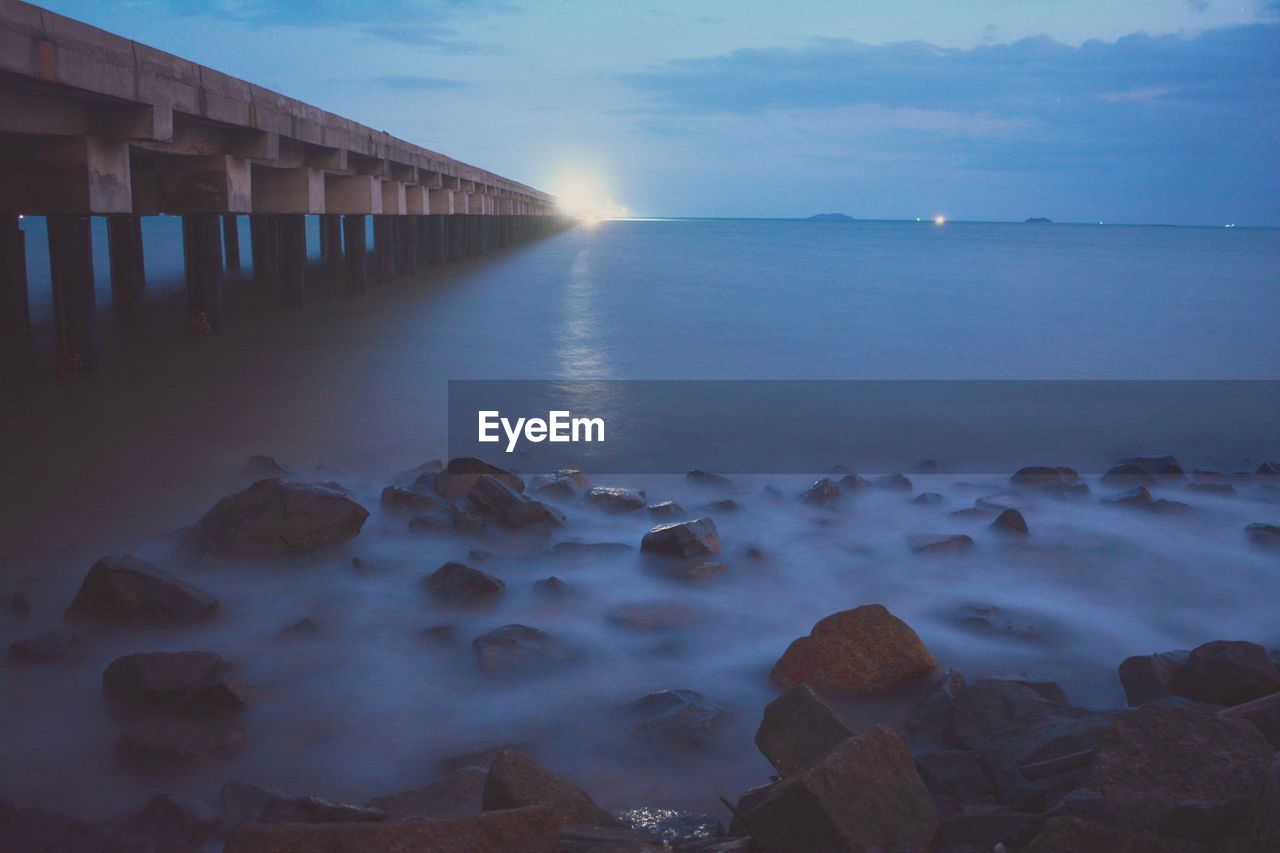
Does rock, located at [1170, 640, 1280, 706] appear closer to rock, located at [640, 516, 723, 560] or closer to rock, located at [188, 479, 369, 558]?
rock, located at [640, 516, 723, 560]

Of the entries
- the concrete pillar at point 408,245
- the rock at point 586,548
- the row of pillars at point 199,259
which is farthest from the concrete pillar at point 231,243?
the rock at point 586,548

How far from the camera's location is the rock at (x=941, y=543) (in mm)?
4652

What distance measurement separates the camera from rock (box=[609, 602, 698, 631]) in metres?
3.79

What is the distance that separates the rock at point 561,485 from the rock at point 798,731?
2.82 m

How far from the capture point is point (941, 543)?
183 inches

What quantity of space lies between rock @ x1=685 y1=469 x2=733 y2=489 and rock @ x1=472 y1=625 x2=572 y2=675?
244 cm

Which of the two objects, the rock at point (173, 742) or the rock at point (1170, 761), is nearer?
the rock at point (1170, 761)

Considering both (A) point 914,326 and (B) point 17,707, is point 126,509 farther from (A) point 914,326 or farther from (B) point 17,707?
(A) point 914,326

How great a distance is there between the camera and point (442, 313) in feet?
47.9

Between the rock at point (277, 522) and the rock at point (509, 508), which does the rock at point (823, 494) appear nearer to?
the rock at point (509, 508)

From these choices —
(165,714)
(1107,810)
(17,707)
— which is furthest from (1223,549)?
(17,707)

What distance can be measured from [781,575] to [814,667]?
3.67 feet

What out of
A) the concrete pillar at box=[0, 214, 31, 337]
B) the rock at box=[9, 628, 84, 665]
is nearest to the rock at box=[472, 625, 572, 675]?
the rock at box=[9, 628, 84, 665]

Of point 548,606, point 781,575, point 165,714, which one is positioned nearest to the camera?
point 165,714
